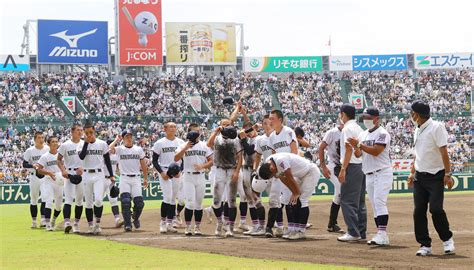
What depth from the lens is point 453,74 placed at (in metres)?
68.8

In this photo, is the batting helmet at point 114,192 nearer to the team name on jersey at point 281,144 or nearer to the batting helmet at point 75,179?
the batting helmet at point 75,179

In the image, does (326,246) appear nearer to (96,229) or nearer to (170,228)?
(170,228)

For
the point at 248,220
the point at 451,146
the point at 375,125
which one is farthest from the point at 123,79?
the point at 375,125

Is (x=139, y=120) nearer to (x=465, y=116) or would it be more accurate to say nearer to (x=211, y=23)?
(x=211, y=23)

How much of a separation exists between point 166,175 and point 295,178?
3744 mm

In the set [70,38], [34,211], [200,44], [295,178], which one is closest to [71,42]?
[70,38]

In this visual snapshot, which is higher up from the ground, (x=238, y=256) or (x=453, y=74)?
(x=453, y=74)

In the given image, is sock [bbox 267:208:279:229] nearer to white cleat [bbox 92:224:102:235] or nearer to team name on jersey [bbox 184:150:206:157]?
team name on jersey [bbox 184:150:206:157]

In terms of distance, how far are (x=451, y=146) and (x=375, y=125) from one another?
39543 millimetres

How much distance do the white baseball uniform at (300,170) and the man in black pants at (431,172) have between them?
301cm

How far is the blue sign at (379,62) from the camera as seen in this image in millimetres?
70500

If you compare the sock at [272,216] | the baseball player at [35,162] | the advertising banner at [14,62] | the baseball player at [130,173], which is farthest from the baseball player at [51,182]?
the advertising banner at [14,62]

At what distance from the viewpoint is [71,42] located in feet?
204

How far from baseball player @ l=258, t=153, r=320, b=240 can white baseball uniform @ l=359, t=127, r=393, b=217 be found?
5.02 feet
